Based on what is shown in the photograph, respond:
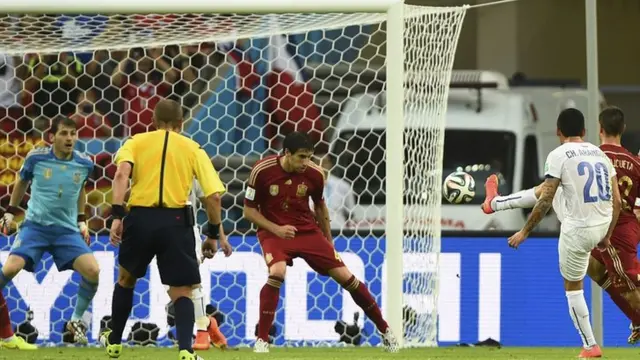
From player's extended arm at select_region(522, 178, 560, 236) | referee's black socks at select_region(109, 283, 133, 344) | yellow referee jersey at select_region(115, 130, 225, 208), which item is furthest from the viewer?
player's extended arm at select_region(522, 178, 560, 236)

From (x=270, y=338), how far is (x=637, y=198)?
319 centimetres

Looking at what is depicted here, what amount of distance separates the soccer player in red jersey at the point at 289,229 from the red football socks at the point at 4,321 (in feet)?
6.60

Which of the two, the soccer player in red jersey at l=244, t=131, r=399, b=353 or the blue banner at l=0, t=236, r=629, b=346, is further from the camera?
the blue banner at l=0, t=236, r=629, b=346

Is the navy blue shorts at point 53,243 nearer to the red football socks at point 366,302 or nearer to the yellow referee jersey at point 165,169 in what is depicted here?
Answer: the red football socks at point 366,302

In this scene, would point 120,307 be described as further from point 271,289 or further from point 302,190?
point 302,190

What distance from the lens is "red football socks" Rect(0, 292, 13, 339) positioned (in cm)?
1204

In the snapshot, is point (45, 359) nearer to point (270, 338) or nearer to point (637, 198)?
point (270, 338)

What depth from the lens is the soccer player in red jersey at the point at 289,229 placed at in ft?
37.7

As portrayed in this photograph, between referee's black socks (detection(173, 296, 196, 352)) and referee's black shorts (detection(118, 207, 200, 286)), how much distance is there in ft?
0.40

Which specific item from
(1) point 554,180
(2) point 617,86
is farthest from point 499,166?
(1) point 554,180

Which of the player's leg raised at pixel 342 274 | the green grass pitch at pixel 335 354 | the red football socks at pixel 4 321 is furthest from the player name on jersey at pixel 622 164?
the red football socks at pixel 4 321

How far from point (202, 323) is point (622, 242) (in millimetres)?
3109

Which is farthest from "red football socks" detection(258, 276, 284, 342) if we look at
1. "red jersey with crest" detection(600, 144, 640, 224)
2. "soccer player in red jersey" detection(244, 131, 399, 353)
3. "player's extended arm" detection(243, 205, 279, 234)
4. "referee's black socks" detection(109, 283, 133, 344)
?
"red jersey with crest" detection(600, 144, 640, 224)

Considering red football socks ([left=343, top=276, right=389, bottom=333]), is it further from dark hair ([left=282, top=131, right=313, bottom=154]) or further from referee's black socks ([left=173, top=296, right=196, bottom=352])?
referee's black socks ([left=173, top=296, right=196, bottom=352])
